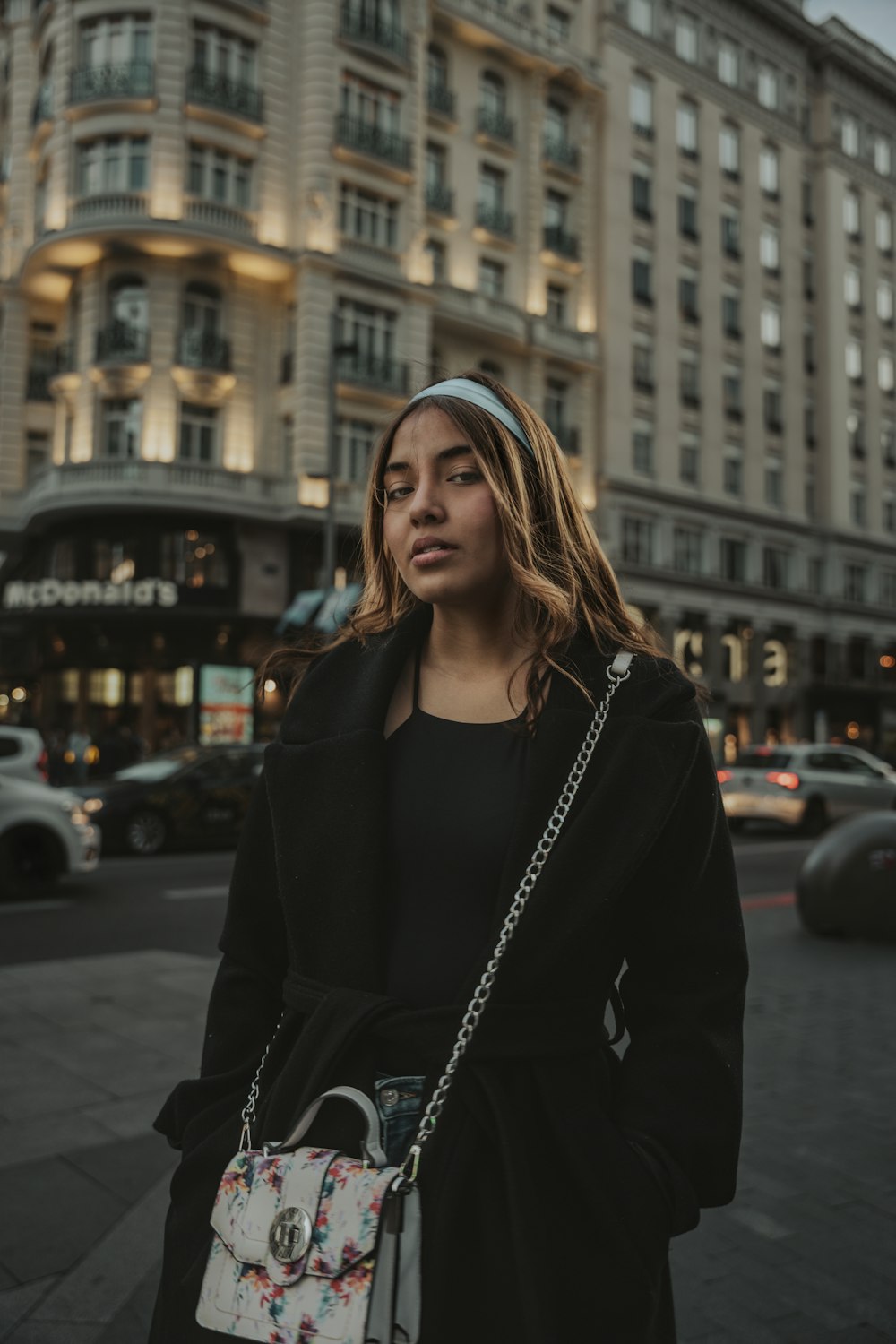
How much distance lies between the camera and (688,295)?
130 feet

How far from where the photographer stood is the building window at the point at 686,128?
3959cm

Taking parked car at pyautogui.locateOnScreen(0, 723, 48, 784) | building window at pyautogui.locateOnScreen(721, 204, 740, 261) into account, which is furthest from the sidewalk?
building window at pyautogui.locateOnScreen(721, 204, 740, 261)

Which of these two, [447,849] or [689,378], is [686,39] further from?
[447,849]

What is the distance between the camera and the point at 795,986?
23.2 ft

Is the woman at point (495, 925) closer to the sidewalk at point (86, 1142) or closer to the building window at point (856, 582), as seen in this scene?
the sidewalk at point (86, 1142)

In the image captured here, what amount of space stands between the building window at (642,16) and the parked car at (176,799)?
3378 cm

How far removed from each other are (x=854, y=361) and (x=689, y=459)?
39.1 ft

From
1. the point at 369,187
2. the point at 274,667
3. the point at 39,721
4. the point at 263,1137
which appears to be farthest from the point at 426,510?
the point at 369,187

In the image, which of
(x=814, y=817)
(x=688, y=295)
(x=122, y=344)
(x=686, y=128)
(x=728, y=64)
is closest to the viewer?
(x=814, y=817)

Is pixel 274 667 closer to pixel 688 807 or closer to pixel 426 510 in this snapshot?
pixel 426 510

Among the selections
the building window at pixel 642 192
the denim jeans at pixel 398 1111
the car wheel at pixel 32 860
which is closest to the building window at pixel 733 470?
the building window at pixel 642 192

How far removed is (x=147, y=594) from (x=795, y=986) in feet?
70.2

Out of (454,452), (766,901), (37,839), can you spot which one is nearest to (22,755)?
(37,839)

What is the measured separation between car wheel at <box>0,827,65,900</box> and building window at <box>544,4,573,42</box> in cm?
3429
